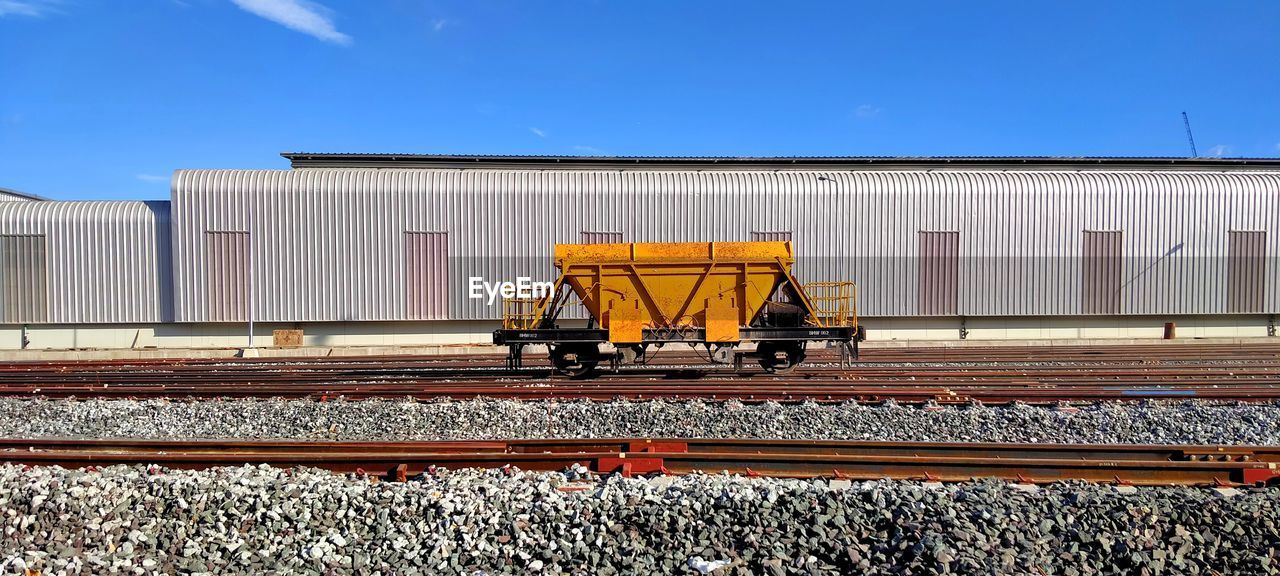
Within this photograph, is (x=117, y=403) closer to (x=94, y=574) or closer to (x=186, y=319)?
(x=94, y=574)

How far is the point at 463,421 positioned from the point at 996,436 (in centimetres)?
675

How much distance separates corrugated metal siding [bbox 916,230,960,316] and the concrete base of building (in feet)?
2.59

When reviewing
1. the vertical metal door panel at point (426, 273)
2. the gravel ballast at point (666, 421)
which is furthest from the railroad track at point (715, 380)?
the vertical metal door panel at point (426, 273)

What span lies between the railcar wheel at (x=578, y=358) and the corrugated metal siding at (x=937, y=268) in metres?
13.7

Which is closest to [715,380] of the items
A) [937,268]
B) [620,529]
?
[620,529]

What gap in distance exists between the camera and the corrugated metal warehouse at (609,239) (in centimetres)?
2277

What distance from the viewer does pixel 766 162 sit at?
27.9 metres

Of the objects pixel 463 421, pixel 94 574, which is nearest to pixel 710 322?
pixel 463 421

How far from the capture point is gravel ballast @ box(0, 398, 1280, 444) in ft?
29.4

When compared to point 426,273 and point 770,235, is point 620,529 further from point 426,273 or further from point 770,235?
point 426,273

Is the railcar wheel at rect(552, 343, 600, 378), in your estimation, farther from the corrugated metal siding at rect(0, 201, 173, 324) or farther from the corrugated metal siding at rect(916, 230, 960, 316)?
the corrugated metal siding at rect(0, 201, 173, 324)

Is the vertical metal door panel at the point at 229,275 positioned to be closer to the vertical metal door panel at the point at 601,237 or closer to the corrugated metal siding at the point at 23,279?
the corrugated metal siding at the point at 23,279

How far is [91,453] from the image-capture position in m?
7.29

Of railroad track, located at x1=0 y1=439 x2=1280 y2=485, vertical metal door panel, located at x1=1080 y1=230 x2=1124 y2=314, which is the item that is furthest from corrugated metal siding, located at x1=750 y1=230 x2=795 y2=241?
railroad track, located at x1=0 y1=439 x2=1280 y2=485
